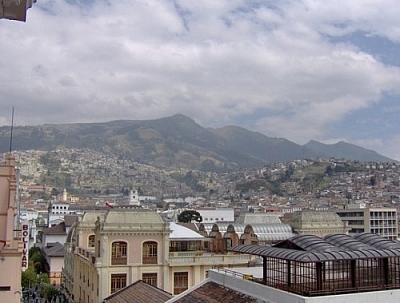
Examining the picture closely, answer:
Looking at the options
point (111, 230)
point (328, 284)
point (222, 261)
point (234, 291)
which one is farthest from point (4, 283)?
point (222, 261)

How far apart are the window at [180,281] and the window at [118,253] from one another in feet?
14.5

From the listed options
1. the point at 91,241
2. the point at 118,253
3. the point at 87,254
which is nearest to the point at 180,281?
the point at 118,253

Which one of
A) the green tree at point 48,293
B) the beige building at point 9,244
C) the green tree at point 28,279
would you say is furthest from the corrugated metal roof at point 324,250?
the green tree at point 28,279

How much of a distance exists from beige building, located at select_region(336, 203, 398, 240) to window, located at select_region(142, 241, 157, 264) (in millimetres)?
80631

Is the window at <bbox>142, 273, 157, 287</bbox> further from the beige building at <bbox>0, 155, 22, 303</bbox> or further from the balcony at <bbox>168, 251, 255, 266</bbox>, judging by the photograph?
the beige building at <bbox>0, 155, 22, 303</bbox>

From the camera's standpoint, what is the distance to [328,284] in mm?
17172

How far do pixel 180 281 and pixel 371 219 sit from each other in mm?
82412

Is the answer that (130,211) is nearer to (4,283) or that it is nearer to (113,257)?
(113,257)

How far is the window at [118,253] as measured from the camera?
38.3 m

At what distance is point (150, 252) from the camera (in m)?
39.3

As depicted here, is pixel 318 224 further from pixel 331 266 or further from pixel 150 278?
pixel 331 266

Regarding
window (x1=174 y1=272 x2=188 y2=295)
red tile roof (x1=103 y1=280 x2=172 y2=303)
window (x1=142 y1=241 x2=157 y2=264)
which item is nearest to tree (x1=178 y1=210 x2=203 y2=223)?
window (x1=174 y1=272 x2=188 y2=295)

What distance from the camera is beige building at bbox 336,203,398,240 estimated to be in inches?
4380

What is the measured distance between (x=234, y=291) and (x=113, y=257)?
19.7 meters
